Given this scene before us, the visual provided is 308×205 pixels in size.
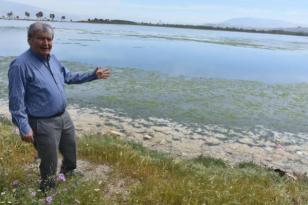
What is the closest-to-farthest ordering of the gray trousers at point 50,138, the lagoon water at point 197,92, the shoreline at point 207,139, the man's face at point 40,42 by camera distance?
the man's face at point 40,42
the gray trousers at point 50,138
the shoreline at point 207,139
the lagoon water at point 197,92

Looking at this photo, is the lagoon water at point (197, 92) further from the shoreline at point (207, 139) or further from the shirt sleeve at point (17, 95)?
the shirt sleeve at point (17, 95)

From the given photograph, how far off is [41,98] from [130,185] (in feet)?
6.78

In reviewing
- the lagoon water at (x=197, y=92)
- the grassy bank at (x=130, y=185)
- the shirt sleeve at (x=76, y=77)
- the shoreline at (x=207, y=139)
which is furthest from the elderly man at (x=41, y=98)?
the lagoon water at (x=197, y=92)

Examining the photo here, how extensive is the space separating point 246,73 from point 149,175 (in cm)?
2232

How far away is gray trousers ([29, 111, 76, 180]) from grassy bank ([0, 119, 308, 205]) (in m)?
0.35

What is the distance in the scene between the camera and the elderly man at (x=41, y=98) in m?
5.12

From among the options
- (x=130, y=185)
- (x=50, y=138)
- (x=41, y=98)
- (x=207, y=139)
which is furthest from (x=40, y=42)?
(x=207, y=139)

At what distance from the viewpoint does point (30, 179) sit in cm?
626

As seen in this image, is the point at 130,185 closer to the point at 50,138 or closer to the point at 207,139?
the point at 50,138

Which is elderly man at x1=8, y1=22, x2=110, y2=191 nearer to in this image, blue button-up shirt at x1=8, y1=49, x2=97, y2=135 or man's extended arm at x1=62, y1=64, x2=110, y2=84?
blue button-up shirt at x1=8, y1=49, x2=97, y2=135

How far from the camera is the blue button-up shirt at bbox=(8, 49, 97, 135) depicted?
5.11 m

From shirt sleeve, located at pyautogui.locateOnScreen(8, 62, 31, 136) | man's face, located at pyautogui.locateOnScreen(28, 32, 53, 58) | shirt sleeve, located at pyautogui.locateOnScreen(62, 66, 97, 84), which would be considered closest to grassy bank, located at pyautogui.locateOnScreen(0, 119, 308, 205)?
shirt sleeve, located at pyautogui.locateOnScreen(8, 62, 31, 136)

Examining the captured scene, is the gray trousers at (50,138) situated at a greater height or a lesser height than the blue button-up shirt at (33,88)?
lesser

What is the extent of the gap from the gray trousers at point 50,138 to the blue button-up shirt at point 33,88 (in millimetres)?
117
